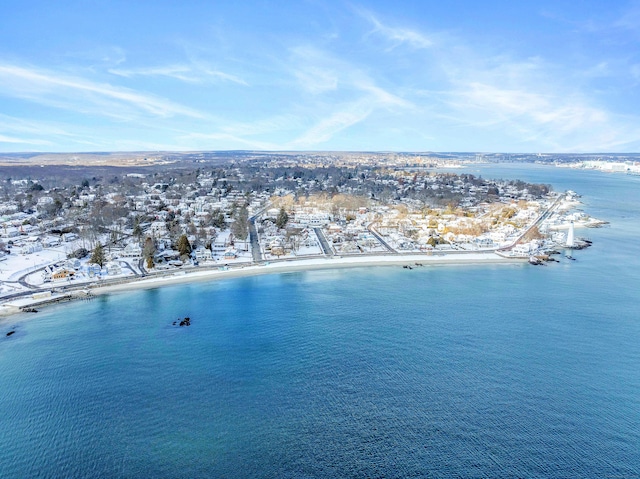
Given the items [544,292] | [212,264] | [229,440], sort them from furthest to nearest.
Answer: [212,264] < [544,292] < [229,440]

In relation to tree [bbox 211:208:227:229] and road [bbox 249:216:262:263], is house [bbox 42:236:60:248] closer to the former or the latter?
tree [bbox 211:208:227:229]

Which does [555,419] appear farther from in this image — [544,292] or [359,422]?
[544,292]

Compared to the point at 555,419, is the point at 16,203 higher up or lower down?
higher up

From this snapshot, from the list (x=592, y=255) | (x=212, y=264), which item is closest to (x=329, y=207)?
(x=212, y=264)

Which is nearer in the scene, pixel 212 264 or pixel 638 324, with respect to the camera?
pixel 638 324

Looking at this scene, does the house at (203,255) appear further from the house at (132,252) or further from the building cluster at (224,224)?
the house at (132,252)

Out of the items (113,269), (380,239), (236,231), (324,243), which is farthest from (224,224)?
(380,239)

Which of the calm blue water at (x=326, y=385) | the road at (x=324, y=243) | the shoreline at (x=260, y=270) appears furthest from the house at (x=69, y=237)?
the road at (x=324, y=243)
